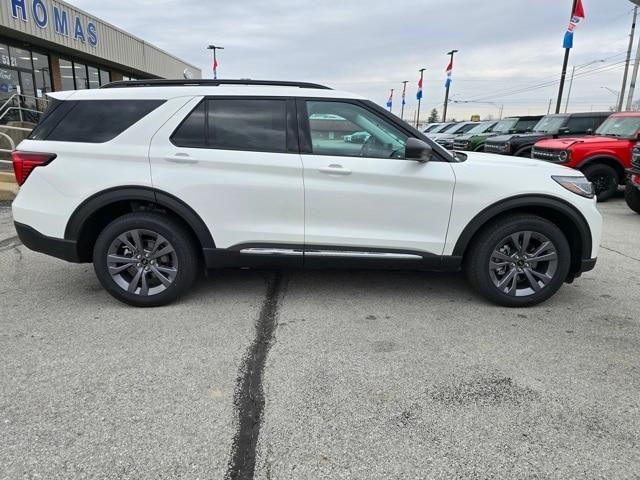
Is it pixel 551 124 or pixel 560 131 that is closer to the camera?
pixel 560 131

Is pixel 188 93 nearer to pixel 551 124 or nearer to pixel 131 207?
pixel 131 207

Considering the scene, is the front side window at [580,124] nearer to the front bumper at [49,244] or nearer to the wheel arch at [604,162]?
the wheel arch at [604,162]

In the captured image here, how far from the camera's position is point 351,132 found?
12.5 ft

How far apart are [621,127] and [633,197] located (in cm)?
250

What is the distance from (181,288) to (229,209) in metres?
0.81

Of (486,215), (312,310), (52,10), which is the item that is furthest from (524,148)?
(52,10)

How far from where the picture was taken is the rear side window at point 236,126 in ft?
12.3

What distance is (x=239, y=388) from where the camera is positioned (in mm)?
2775

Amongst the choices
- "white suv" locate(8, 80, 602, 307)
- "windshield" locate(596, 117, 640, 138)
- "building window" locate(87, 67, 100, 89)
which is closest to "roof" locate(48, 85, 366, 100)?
"white suv" locate(8, 80, 602, 307)

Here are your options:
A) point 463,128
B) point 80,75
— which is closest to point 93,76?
point 80,75

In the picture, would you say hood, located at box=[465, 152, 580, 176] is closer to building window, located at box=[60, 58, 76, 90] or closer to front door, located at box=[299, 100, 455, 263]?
front door, located at box=[299, 100, 455, 263]

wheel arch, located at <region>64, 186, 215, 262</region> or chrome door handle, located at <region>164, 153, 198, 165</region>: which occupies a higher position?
chrome door handle, located at <region>164, 153, 198, 165</region>

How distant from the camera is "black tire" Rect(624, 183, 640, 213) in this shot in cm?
853

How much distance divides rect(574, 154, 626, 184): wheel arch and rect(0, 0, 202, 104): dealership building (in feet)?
40.8
